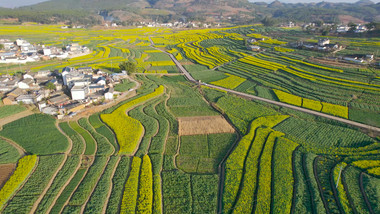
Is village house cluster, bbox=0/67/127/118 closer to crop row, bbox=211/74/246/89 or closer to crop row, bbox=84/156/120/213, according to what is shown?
crop row, bbox=84/156/120/213

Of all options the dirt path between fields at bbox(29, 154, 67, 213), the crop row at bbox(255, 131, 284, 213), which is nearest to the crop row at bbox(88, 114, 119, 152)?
the dirt path between fields at bbox(29, 154, 67, 213)

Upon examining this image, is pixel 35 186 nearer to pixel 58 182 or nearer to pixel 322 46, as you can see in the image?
pixel 58 182

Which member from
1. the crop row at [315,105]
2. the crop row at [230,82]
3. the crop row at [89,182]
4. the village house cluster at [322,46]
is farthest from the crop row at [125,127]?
the village house cluster at [322,46]

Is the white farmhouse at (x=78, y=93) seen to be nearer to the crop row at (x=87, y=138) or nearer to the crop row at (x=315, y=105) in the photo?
the crop row at (x=87, y=138)

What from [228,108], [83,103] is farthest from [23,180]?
[228,108]

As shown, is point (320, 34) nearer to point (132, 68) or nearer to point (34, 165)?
point (132, 68)

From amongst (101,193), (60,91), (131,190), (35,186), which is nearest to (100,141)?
(35,186)
